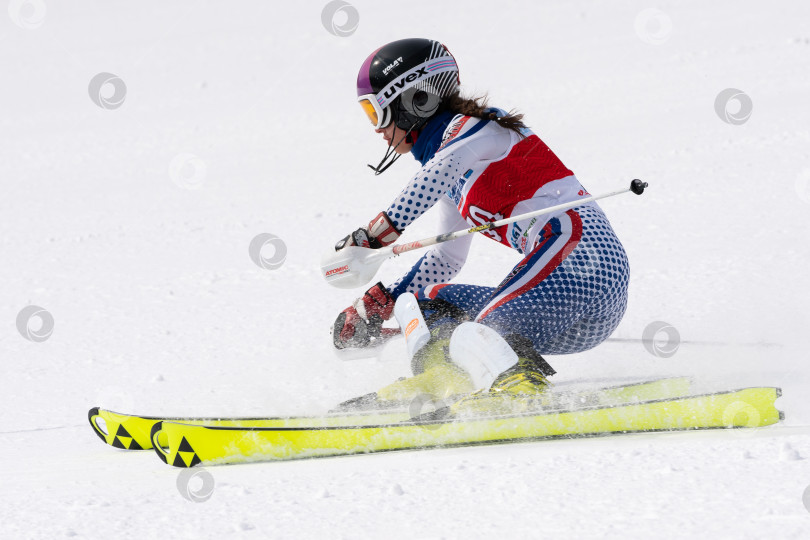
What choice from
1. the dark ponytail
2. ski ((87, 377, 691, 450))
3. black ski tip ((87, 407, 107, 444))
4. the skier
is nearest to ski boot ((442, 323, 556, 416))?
the skier

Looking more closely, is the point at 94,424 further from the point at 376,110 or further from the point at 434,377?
the point at 376,110

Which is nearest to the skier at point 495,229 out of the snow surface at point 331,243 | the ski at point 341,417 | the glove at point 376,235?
the glove at point 376,235

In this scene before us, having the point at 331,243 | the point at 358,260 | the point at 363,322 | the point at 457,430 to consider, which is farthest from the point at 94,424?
the point at 331,243

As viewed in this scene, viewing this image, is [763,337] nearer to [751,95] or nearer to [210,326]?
[210,326]

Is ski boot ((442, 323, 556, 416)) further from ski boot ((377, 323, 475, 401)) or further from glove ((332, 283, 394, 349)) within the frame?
glove ((332, 283, 394, 349))

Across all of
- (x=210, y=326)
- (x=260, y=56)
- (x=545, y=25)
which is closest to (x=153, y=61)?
(x=260, y=56)

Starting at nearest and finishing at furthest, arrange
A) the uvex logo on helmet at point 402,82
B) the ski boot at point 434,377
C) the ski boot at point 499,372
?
the ski boot at point 499,372 → the ski boot at point 434,377 → the uvex logo on helmet at point 402,82

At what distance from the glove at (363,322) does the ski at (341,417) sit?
349 millimetres

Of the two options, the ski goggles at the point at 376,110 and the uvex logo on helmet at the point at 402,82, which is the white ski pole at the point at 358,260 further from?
the uvex logo on helmet at the point at 402,82

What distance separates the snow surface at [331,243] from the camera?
10.5 ft

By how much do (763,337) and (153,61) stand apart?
57.8 feet

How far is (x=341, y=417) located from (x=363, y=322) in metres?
0.65

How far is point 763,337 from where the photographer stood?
538 cm

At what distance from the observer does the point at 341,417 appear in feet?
14.4
